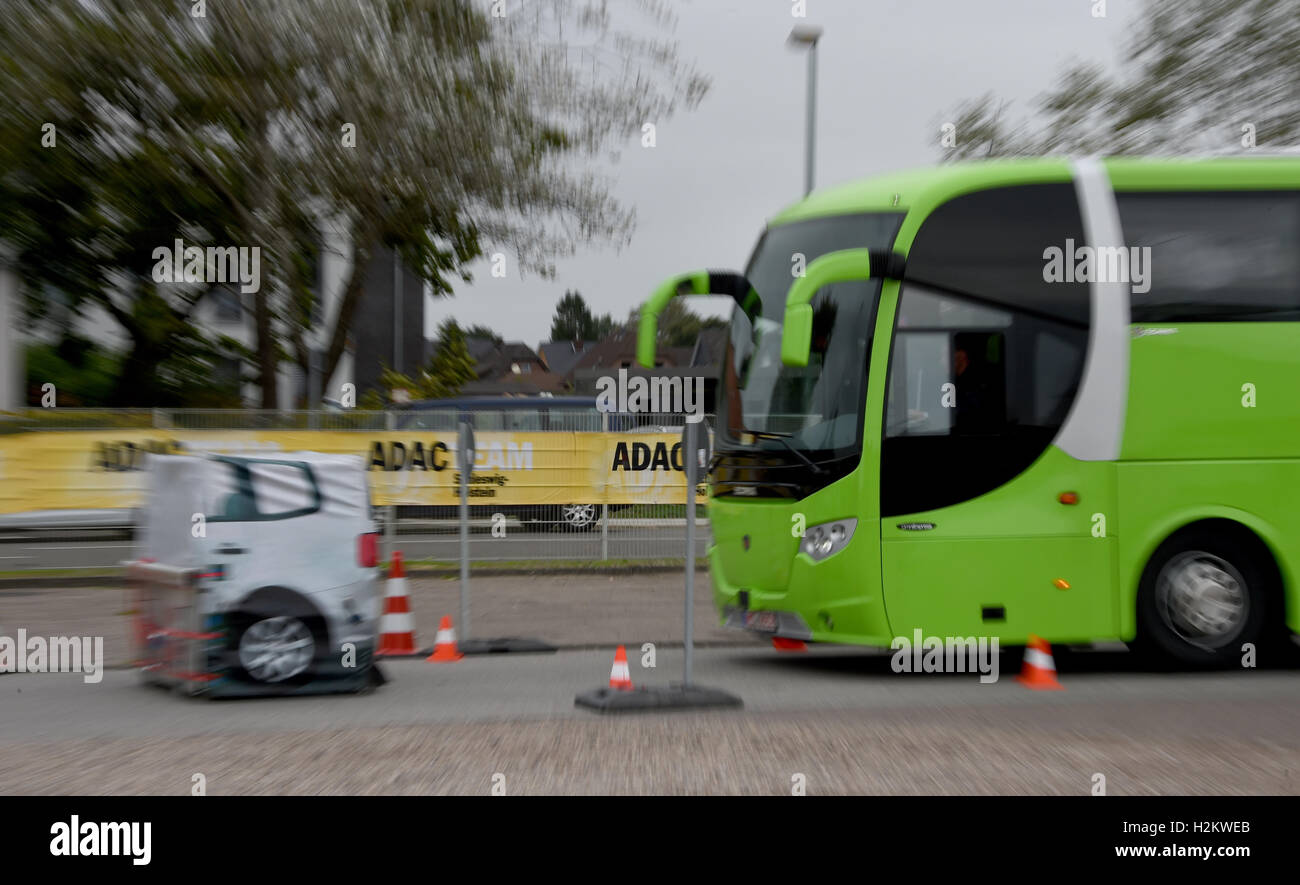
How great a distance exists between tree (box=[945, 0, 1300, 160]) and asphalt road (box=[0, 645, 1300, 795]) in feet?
35.0

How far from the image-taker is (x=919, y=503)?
9.76m

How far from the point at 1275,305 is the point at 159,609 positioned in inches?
324

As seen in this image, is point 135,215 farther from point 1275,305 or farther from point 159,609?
point 1275,305

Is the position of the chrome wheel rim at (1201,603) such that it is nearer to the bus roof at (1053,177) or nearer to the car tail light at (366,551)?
the bus roof at (1053,177)

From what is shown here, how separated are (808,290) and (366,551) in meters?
3.50

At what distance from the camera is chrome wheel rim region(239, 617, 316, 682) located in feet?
30.2

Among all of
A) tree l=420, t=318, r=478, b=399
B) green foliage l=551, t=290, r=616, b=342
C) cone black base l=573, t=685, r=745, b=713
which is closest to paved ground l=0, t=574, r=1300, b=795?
cone black base l=573, t=685, r=745, b=713

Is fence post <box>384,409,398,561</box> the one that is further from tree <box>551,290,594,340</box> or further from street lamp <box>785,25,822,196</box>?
tree <box>551,290,594,340</box>

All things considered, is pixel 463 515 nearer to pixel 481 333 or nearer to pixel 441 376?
pixel 441 376

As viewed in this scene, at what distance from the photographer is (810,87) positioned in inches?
778

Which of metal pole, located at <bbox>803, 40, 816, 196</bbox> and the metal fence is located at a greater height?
metal pole, located at <bbox>803, 40, 816, 196</bbox>

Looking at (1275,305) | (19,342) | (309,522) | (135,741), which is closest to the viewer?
(135,741)
